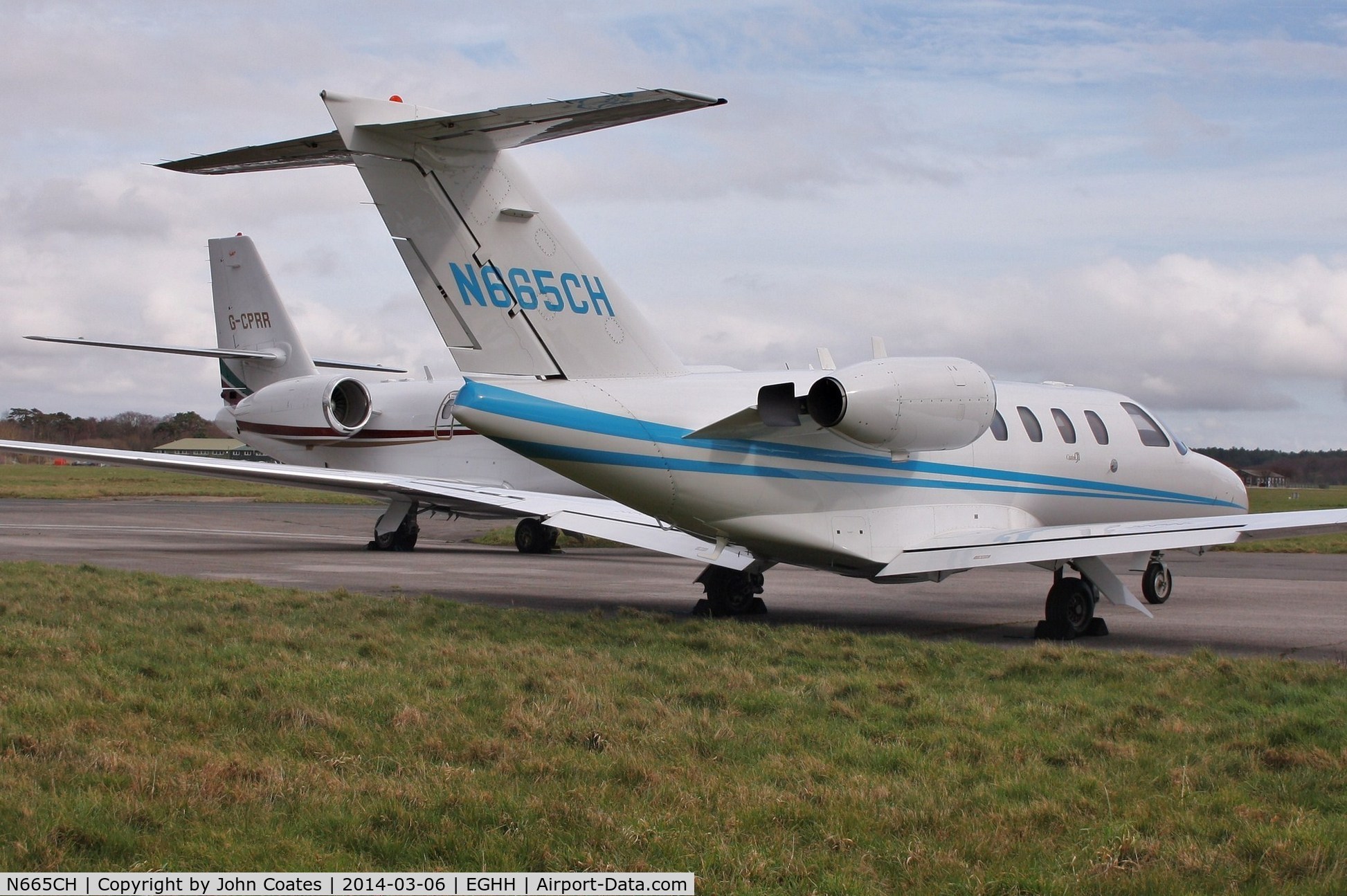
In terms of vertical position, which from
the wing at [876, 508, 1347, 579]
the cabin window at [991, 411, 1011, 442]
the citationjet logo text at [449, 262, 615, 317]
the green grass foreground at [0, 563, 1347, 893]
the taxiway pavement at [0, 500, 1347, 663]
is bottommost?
the green grass foreground at [0, 563, 1347, 893]

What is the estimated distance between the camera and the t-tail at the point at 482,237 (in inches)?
370

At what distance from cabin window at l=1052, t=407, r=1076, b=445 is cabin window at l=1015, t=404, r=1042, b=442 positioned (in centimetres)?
39

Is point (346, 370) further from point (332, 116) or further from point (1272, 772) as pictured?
point (1272, 772)

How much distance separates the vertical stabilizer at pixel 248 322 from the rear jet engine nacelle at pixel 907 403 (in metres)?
17.8

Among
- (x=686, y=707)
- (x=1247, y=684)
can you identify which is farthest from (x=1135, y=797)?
Result: (x=1247, y=684)

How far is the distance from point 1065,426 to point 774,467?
4766mm

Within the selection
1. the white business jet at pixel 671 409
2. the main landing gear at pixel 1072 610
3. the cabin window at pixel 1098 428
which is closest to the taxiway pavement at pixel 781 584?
the main landing gear at pixel 1072 610

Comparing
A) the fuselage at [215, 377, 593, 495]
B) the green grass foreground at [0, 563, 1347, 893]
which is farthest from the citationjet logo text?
the fuselage at [215, 377, 593, 495]

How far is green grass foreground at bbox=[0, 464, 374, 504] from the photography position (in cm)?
4909

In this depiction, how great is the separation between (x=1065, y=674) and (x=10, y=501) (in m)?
40.8

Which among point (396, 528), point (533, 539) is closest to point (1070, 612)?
point (533, 539)

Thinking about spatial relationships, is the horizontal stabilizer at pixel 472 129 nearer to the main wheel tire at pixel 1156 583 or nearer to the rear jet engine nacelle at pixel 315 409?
the main wheel tire at pixel 1156 583

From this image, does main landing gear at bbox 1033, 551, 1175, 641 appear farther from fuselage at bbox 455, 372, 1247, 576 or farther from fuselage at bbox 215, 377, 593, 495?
fuselage at bbox 215, 377, 593, 495

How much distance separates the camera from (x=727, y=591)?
13000 mm
